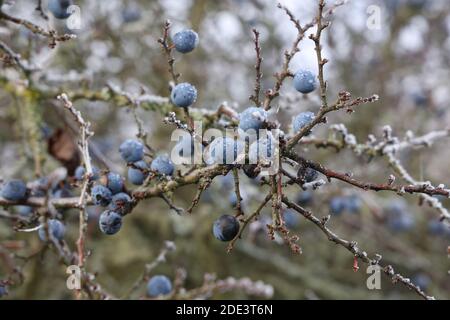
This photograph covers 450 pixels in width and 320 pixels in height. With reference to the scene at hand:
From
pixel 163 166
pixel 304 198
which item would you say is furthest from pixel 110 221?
pixel 304 198

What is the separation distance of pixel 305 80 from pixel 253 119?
305mm

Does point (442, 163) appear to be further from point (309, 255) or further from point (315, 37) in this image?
point (315, 37)

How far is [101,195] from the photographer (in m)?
1.62

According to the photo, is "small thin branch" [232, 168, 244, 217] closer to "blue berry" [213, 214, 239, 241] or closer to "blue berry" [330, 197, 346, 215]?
"blue berry" [213, 214, 239, 241]

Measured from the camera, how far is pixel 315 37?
135 cm

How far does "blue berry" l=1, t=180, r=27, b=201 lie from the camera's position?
183cm

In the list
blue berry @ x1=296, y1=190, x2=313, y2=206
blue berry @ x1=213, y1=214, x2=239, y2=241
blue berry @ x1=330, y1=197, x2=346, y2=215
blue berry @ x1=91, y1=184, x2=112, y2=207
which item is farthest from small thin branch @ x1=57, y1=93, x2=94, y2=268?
blue berry @ x1=330, y1=197, x2=346, y2=215

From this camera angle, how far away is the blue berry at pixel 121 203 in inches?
61.7

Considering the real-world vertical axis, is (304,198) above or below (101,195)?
above

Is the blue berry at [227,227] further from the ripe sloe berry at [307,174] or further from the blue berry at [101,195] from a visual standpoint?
the blue berry at [101,195]

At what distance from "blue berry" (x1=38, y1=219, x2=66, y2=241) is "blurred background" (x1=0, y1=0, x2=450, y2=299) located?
57 centimetres

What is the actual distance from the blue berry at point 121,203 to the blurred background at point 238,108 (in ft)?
2.88

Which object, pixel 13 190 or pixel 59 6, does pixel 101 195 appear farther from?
pixel 59 6

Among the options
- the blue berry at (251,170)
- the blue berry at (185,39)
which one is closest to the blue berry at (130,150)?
the blue berry at (185,39)
